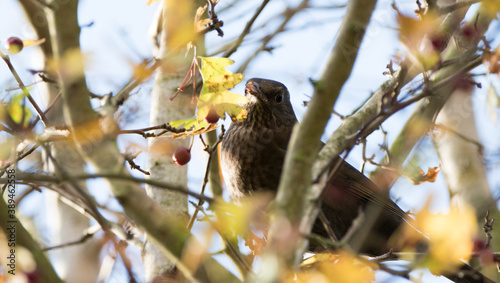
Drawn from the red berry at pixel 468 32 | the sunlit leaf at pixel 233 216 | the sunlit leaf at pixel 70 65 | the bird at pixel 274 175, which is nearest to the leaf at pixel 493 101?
the red berry at pixel 468 32

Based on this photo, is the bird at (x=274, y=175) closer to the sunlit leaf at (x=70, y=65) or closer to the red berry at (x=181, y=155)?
the red berry at (x=181, y=155)

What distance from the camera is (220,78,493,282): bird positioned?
13.3 ft

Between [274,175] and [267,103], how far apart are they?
69cm

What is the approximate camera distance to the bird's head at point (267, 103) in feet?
14.5

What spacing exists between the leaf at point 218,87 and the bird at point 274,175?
123cm

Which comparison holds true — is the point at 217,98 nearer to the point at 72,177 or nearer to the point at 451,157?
the point at 72,177

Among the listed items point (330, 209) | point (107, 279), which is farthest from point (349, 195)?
point (107, 279)

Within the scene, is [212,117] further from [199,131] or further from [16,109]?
[16,109]

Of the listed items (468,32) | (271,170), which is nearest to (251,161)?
(271,170)

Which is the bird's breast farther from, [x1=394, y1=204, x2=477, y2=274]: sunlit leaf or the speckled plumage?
[x1=394, y1=204, x2=477, y2=274]: sunlit leaf

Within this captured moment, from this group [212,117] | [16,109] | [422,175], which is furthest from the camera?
[422,175]

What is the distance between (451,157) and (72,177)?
13.9ft

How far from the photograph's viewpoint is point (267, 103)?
4.45m

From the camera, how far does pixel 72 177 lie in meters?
1.78
